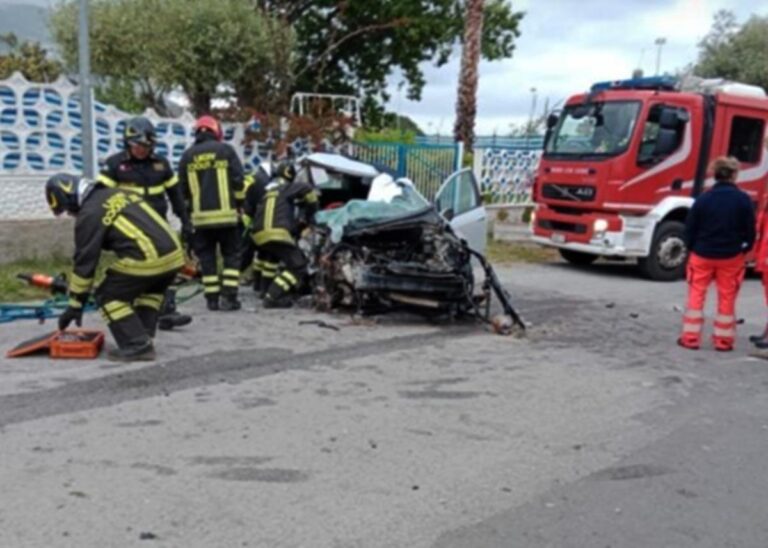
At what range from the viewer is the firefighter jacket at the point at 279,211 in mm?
8133

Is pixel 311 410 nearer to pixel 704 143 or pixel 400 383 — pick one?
pixel 400 383

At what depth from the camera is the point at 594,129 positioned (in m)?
11.7

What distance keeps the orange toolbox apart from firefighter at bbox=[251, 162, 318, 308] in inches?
97.2

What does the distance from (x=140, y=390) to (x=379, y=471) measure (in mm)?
1987

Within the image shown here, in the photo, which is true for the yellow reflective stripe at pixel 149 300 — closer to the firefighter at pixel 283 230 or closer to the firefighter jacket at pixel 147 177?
the firefighter jacket at pixel 147 177

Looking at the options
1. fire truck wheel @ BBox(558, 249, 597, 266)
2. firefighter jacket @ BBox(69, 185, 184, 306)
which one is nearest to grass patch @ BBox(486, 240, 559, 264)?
fire truck wheel @ BBox(558, 249, 597, 266)

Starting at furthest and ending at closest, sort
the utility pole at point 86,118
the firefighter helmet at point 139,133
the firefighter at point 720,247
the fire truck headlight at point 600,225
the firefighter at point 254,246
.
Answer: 1. the fire truck headlight at point 600,225
2. the utility pole at point 86,118
3. the firefighter at point 254,246
4. the firefighter at point 720,247
5. the firefighter helmet at point 139,133

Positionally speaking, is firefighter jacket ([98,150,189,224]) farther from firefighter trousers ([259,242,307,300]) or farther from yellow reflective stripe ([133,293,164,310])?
firefighter trousers ([259,242,307,300])

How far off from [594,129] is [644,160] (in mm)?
897

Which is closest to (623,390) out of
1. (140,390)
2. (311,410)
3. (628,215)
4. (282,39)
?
(311,410)

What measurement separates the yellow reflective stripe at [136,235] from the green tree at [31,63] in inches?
473

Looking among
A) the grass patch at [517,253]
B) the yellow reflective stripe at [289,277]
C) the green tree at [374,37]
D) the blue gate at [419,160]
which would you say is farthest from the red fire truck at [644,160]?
the green tree at [374,37]

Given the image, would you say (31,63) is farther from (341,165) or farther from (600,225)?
(600,225)

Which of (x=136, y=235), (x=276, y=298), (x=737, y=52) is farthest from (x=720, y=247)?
(x=737, y=52)
